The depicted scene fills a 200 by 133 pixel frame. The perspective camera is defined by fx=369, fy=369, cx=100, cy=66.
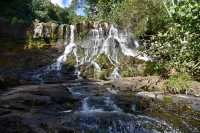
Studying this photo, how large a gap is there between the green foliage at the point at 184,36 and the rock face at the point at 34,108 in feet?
11.2

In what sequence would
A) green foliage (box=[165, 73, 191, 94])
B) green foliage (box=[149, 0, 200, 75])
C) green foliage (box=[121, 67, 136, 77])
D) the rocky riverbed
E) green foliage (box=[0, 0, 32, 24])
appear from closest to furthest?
1. green foliage (box=[149, 0, 200, 75])
2. the rocky riverbed
3. green foliage (box=[165, 73, 191, 94])
4. green foliage (box=[121, 67, 136, 77])
5. green foliage (box=[0, 0, 32, 24])

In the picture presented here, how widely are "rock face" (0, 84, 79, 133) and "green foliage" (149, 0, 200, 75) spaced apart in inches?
135

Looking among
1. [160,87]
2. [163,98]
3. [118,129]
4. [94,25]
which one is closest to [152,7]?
[94,25]

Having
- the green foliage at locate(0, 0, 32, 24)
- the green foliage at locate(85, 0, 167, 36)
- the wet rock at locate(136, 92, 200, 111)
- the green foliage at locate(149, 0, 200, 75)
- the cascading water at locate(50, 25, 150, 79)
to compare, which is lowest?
the wet rock at locate(136, 92, 200, 111)

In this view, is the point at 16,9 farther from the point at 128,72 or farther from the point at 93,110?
the point at 93,110

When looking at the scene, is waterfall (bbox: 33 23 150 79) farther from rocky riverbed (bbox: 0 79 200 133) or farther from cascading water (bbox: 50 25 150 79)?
rocky riverbed (bbox: 0 79 200 133)

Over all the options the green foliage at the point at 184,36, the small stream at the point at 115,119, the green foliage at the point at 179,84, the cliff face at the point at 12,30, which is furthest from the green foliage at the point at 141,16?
the green foliage at the point at 184,36

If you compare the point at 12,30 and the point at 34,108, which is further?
the point at 12,30

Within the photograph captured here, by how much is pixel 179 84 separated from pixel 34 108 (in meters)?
6.38

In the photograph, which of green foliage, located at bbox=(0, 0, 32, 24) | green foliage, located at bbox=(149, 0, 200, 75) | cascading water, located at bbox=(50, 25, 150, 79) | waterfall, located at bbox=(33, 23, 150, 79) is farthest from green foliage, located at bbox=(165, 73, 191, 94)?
green foliage, located at bbox=(0, 0, 32, 24)

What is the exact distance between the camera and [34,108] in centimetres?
1008

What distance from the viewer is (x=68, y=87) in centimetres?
1468

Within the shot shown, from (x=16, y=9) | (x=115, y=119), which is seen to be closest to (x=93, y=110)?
(x=115, y=119)

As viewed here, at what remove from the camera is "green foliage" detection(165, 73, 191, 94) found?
14.0 metres
